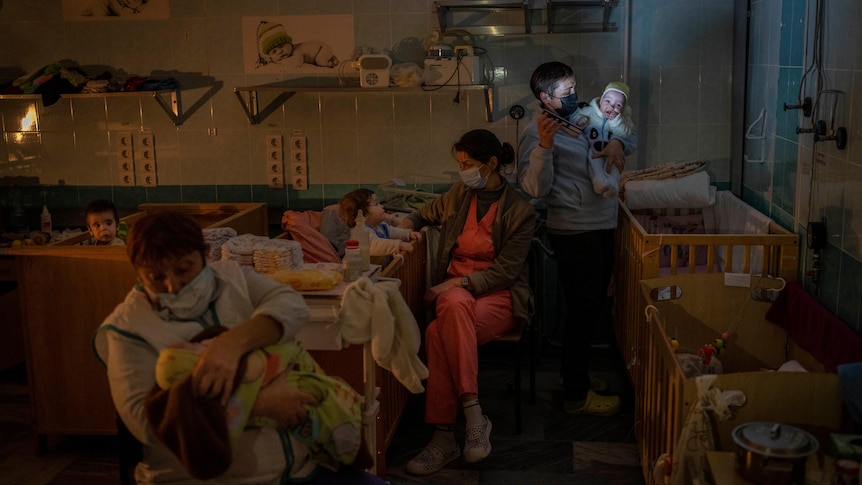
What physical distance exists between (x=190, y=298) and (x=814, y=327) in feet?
6.89

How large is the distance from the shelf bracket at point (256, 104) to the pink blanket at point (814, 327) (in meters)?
→ 2.86

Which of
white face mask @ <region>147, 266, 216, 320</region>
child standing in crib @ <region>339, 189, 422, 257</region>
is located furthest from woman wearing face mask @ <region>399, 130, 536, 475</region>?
white face mask @ <region>147, 266, 216, 320</region>

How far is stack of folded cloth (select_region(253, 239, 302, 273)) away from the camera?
126 inches

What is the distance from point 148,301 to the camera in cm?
214

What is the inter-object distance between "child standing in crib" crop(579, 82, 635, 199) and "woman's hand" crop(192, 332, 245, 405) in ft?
8.29

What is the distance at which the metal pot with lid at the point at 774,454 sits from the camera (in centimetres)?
219

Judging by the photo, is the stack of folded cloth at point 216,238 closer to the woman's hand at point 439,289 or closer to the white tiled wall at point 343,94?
the woman's hand at point 439,289

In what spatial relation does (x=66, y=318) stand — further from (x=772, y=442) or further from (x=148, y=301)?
(x=772, y=442)

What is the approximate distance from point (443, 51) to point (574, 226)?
120 cm

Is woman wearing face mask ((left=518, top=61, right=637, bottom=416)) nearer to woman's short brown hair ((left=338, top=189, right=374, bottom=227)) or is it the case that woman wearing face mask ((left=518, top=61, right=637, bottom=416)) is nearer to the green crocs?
the green crocs

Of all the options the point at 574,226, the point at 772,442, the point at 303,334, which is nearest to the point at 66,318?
the point at 303,334

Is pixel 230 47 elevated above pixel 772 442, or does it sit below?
above

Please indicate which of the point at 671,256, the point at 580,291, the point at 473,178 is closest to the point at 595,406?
the point at 580,291

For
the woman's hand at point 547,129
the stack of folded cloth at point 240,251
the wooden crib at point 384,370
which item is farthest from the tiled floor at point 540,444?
the woman's hand at point 547,129
